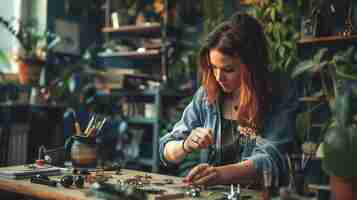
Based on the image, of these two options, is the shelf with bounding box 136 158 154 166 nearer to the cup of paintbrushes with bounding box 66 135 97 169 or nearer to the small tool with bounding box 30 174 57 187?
the cup of paintbrushes with bounding box 66 135 97 169

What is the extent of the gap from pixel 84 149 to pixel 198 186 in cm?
53

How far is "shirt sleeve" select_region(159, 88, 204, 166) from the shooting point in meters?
2.04

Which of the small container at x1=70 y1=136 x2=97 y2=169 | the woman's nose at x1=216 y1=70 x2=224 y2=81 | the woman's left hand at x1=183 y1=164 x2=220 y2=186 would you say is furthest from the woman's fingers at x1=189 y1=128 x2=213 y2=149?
the small container at x1=70 y1=136 x2=97 y2=169

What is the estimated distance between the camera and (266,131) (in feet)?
6.05

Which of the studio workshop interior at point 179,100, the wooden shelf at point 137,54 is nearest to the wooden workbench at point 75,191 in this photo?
the studio workshop interior at point 179,100

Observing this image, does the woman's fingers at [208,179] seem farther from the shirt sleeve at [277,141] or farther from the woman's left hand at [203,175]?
the shirt sleeve at [277,141]

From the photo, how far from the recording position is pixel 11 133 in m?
4.09

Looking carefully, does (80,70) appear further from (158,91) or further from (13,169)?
(13,169)

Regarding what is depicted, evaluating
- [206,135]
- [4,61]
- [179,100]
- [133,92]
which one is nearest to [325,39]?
[179,100]

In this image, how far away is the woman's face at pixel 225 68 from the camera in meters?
1.93

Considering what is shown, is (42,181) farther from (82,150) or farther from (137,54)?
(137,54)

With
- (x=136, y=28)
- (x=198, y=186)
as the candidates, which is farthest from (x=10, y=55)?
(x=198, y=186)

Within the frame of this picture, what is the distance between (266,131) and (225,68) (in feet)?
0.98

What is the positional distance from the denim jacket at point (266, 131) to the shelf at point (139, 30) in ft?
7.93
